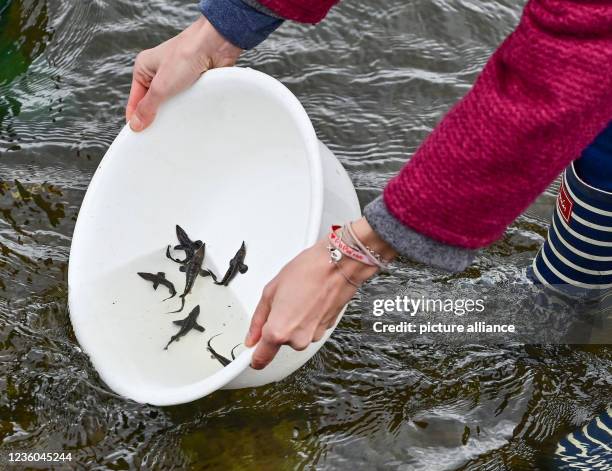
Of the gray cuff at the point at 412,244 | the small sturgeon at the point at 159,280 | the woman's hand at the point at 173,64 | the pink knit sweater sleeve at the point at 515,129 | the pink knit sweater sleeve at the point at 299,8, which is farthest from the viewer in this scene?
the small sturgeon at the point at 159,280

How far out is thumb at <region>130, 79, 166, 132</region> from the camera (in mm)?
2004

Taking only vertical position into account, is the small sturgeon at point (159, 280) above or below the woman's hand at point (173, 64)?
below

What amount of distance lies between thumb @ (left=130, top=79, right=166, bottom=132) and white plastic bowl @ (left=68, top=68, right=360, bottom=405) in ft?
0.11

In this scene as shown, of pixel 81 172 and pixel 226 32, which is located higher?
pixel 226 32

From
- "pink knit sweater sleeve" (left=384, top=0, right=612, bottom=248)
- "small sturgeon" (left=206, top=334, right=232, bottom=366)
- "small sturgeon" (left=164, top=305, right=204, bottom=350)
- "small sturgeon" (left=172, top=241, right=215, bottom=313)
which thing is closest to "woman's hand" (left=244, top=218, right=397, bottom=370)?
"pink knit sweater sleeve" (left=384, top=0, right=612, bottom=248)

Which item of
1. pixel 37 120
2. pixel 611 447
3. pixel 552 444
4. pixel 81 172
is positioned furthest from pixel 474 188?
pixel 37 120

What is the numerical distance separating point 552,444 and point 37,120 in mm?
2070

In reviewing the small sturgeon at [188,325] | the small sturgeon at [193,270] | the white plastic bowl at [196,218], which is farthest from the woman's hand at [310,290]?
the small sturgeon at [193,270]

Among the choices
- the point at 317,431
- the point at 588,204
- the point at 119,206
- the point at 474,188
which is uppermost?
the point at 474,188

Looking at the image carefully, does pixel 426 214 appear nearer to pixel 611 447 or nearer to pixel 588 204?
pixel 588 204

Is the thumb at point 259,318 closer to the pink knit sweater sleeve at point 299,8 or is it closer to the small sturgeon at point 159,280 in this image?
the pink knit sweater sleeve at point 299,8

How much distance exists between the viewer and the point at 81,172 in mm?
2746

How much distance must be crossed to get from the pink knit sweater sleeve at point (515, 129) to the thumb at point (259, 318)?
309mm

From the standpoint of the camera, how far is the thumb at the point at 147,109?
200cm
